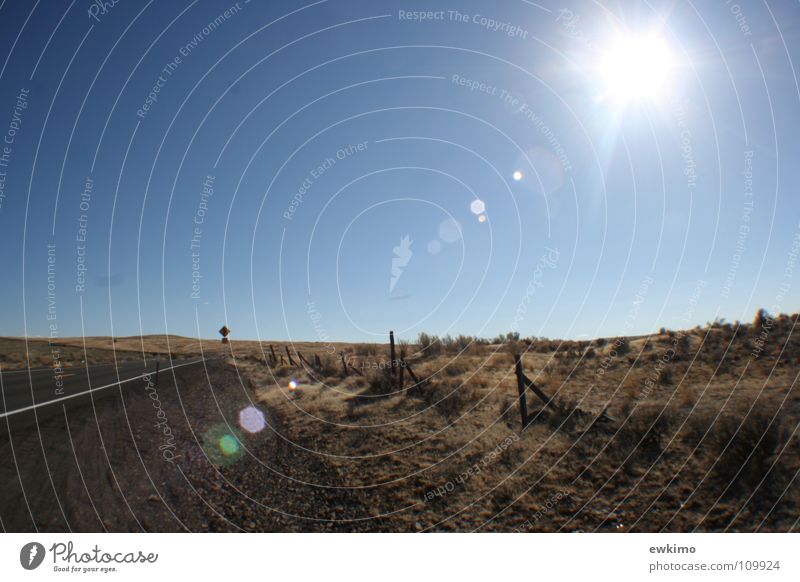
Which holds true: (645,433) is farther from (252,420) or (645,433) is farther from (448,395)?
(252,420)

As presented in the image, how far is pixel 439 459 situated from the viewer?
9.20 m

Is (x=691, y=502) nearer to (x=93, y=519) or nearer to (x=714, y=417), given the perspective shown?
(x=714, y=417)

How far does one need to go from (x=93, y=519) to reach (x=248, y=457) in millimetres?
4008

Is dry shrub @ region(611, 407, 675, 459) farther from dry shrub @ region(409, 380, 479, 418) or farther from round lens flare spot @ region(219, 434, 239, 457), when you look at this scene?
round lens flare spot @ region(219, 434, 239, 457)

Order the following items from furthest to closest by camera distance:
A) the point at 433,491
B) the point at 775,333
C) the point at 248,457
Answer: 1. the point at 775,333
2. the point at 248,457
3. the point at 433,491

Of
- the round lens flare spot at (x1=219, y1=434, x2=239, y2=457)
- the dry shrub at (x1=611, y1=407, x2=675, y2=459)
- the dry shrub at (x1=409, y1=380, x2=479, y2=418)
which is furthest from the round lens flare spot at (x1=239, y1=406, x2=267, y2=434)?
the dry shrub at (x1=611, y1=407, x2=675, y2=459)

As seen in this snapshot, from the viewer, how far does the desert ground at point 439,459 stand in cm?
631

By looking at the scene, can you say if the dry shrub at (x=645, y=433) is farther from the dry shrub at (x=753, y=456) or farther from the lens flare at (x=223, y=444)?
the lens flare at (x=223, y=444)

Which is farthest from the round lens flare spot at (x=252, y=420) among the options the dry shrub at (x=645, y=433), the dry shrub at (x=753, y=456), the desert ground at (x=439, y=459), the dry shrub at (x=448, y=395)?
the dry shrub at (x=753, y=456)

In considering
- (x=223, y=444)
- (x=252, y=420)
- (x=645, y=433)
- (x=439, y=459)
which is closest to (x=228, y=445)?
(x=223, y=444)

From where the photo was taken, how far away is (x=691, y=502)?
631cm

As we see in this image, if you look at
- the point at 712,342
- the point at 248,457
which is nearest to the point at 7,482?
the point at 248,457

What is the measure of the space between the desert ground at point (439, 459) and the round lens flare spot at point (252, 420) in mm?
189

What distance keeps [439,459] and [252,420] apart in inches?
325
